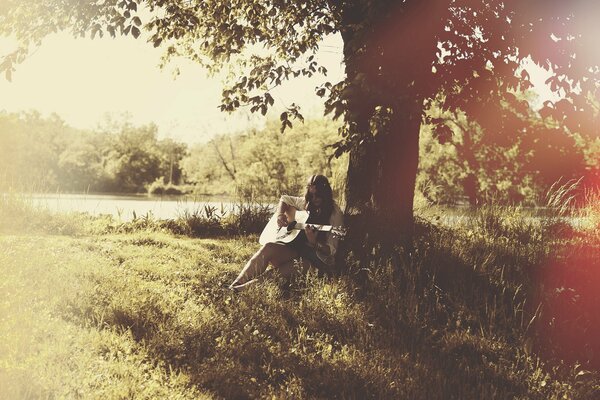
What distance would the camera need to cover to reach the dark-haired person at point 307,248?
545 centimetres

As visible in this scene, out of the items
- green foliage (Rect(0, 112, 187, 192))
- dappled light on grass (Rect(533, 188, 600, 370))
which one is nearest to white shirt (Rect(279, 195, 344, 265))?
dappled light on grass (Rect(533, 188, 600, 370))

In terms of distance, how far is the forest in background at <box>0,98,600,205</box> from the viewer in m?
7.60

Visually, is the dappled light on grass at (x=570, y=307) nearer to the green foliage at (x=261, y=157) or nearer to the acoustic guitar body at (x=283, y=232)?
the acoustic guitar body at (x=283, y=232)

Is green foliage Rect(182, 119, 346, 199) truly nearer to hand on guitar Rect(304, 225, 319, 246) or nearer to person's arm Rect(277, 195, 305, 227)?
person's arm Rect(277, 195, 305, 227)

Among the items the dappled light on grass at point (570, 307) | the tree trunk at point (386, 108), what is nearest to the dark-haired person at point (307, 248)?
the tree trunk at point (386, 108)

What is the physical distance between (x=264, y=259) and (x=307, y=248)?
509 millimetres

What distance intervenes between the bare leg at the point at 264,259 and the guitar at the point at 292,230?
112 mm

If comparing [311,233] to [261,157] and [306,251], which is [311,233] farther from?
[261,157]

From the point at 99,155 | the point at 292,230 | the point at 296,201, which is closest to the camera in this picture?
the point at 292,230

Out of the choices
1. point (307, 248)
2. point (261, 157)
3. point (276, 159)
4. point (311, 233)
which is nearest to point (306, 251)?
point (307, 248)

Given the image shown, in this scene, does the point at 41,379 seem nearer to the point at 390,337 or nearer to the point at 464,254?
the point at 390,337

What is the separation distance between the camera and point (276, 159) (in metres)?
44.0

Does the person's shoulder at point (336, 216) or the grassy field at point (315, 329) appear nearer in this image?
the grassy field at point (315, 329)

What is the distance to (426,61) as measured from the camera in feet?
16.6
